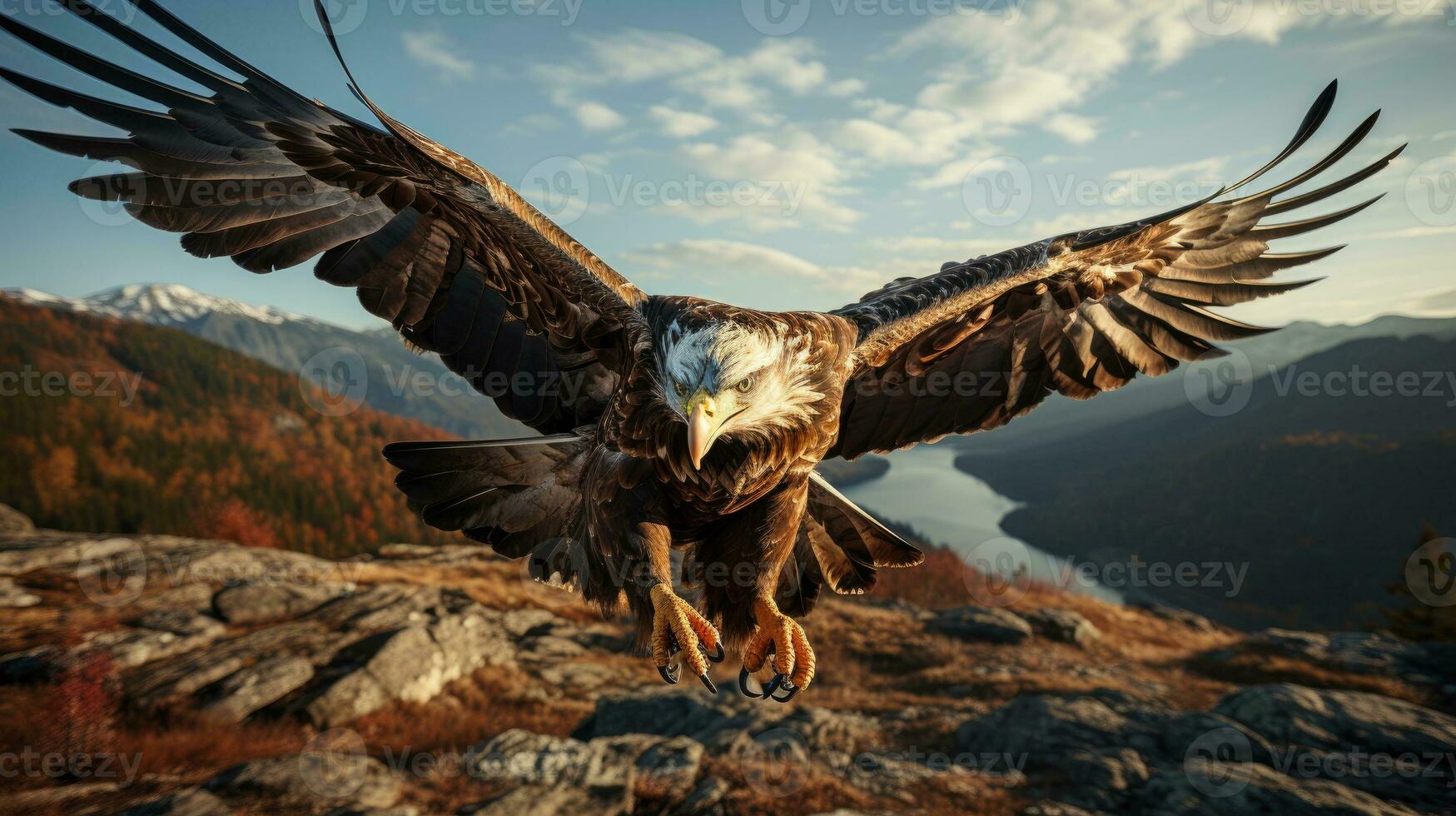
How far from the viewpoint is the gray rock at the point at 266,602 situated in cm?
1498

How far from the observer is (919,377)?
4348 millimetres

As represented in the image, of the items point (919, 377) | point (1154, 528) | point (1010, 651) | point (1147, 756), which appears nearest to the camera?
point (919, 377)

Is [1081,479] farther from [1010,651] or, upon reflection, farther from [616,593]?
[616,593]

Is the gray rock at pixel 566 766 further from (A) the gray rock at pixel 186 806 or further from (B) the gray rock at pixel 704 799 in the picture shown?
(A) the gray rock at pixel 186 806

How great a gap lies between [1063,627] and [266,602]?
22.5 meters

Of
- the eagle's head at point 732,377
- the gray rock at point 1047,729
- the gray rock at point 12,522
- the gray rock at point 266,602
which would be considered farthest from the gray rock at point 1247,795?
the gray rock at point 12,522

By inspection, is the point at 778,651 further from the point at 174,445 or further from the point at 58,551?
the point at 174,445

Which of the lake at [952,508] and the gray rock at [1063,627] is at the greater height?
the gray rock at [1063,627]

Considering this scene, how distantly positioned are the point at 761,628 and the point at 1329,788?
9.64 metres

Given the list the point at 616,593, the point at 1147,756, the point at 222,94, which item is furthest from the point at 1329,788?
the point at 222,94

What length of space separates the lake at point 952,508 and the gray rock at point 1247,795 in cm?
3514

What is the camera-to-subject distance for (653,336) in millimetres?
2861

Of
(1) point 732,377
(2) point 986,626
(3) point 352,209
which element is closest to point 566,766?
(3) point 352,209

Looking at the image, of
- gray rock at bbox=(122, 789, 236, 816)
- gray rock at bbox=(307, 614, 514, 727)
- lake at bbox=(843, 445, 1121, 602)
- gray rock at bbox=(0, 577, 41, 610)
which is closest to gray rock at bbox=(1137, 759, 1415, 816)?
gray rock at bbox=(122, 789, 236, 816)
